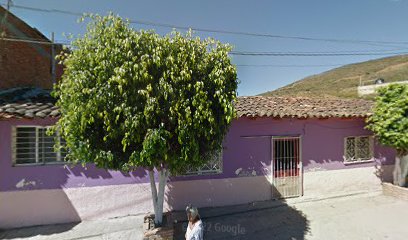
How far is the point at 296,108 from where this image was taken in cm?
768

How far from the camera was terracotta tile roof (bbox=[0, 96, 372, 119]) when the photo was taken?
490cm

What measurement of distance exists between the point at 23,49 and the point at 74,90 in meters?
6.90

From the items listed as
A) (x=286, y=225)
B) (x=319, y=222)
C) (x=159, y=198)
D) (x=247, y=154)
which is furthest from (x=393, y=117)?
(x=159, y=198)

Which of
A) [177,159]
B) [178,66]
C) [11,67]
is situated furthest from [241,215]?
[11,67]

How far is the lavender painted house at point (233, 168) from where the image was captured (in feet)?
17.5

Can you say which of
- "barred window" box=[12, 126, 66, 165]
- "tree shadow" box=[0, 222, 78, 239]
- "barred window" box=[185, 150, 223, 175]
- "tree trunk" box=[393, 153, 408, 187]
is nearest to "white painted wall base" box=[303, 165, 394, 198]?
"tree trunk" box=[393, 153, 408, 187]

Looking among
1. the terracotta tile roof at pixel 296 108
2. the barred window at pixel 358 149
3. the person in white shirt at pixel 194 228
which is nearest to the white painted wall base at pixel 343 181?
the barred window at pixel 358 149

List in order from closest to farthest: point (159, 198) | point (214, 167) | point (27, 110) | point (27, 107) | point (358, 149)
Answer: point (159, 198) → point (27, 110) → point (27, 107) → point (214, 167) → point (358, 149)

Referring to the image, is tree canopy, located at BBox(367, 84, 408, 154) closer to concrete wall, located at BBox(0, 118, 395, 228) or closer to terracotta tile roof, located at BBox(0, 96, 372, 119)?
terracotta tile roof, located at BBox(0, 96, 372, 119)

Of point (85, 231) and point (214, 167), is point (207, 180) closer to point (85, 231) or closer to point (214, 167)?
point (214, 167)

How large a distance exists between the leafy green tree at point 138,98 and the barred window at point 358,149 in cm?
627

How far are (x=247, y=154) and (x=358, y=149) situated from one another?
4.35 metres

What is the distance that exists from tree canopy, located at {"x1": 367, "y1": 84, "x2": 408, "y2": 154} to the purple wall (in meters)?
0.93

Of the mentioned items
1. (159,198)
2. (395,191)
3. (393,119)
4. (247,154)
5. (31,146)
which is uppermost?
(393,119)
